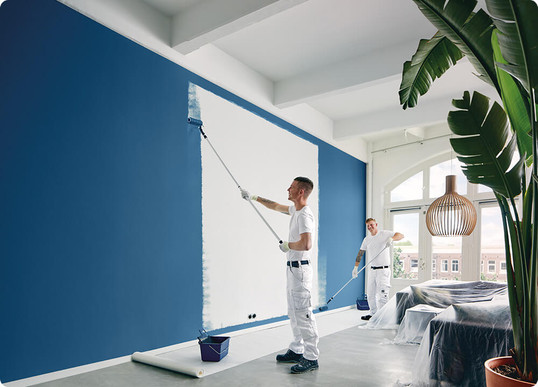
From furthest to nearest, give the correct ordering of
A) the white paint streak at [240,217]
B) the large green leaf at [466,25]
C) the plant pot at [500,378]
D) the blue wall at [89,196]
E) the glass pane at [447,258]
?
the glass pane at [447,258] < the white paint streak at [240,217] < the blue wall at [89,196] < the large green leaf at [466,25] < the plant pot at [500,378]

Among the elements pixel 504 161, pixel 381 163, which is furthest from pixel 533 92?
pixel 381 163

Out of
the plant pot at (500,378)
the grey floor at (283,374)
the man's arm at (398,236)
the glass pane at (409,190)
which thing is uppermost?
the glass pane at (409,190)

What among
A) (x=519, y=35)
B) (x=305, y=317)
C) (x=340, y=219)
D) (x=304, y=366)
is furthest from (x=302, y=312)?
(x=340, y=219)

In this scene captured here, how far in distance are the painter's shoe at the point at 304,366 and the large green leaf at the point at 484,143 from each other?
1.97 meters

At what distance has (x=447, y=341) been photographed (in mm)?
2615

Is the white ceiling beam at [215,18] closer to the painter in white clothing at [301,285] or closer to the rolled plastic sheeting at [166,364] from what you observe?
the painter in white clothing at [301,285]

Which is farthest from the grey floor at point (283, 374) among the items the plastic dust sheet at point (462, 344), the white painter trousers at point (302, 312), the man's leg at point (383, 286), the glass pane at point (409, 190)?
the glass pane at point (409, 190)

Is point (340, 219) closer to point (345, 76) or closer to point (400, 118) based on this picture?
point (400, 118)

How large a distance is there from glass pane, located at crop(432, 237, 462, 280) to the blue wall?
15.2 feet

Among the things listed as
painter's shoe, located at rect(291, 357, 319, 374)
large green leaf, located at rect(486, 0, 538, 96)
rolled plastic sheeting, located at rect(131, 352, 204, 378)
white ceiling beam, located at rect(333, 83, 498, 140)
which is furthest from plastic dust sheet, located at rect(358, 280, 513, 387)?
white ceiling beam, located at rect(333, 83, 498, 140)

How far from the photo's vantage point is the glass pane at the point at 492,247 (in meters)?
6.32

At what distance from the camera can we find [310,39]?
429cm

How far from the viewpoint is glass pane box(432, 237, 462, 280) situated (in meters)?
6.68

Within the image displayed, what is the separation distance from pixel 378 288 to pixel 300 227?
109 inches
